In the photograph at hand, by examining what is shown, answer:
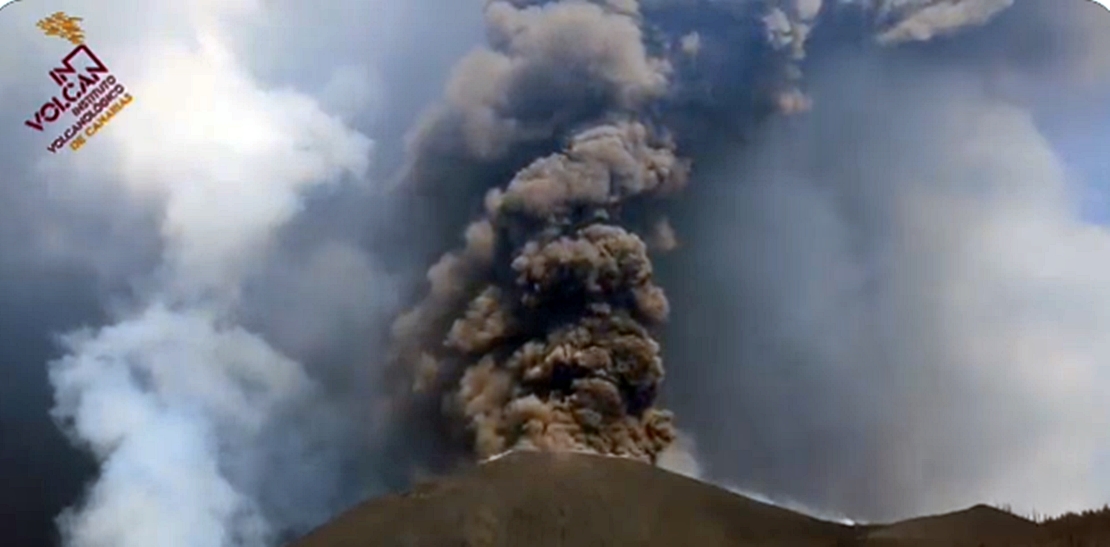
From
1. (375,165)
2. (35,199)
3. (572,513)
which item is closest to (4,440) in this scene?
(35,199)

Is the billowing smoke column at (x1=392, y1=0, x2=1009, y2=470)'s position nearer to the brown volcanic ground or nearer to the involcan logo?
the brown volcanic ground

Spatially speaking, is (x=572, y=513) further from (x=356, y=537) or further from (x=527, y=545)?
(x=356, y=537)

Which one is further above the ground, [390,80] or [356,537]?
[390,80]

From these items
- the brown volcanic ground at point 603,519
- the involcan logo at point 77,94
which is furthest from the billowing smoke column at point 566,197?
the involcan logo at point 77,94

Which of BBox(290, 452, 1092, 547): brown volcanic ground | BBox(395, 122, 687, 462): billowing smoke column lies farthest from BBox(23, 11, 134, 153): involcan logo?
BBox(290, 452, 1092, 547): brown volcanic ground

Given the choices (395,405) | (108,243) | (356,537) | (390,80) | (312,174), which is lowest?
(356,537)
